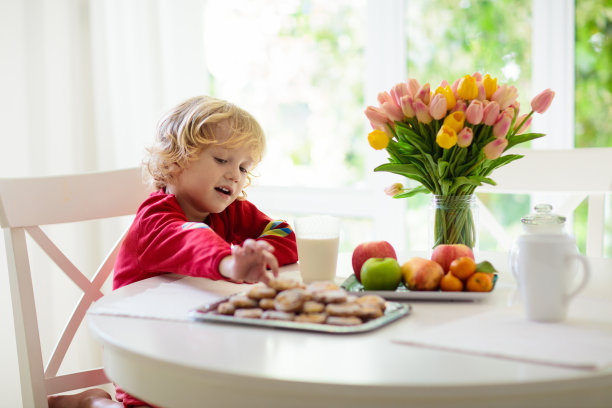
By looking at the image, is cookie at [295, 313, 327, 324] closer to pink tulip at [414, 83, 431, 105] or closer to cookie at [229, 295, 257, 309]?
cookie at [229, 295, 257, 309]

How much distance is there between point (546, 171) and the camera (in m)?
1.81

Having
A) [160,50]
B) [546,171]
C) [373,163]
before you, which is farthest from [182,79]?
[546,171]

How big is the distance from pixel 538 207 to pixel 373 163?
62.0 inches

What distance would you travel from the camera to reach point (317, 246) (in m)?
1.18

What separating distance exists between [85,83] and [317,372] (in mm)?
2156

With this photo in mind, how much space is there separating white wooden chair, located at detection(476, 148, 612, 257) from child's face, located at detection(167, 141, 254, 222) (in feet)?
2.22

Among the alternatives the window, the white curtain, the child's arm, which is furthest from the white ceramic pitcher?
the white curtain

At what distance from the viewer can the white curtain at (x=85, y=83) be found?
232 centimetres

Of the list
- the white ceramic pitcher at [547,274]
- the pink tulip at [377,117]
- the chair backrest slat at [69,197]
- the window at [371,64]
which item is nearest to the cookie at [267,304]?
the white ceramic pitcher at [547,274]

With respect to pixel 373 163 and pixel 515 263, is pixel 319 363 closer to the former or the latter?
pixel 515 263

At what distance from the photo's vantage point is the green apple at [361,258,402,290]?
1.07 metres

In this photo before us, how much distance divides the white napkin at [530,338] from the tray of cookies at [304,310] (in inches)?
2.8

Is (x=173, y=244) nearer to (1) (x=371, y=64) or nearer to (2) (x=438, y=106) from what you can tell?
(2) (x=438, y=106)

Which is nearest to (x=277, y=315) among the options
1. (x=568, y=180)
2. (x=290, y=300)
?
(x=290, y=300)
